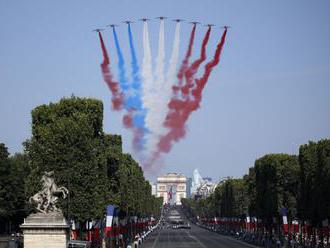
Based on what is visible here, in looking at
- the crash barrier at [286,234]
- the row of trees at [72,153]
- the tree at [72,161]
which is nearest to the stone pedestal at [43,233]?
the row of trees at [72,153]

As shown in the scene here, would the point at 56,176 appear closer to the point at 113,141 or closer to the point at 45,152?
the point at 45,152

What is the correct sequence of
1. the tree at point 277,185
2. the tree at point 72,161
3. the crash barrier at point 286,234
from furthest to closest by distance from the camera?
the tree at point 277,185, the crash barrier at point 286,234, the tree at point 72,161

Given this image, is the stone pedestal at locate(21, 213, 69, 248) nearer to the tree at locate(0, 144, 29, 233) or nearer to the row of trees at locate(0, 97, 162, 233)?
the row of trees at locate(0, 97, 162, 233)

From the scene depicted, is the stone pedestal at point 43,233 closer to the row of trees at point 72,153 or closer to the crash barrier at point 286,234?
the row of trees at point 72,153

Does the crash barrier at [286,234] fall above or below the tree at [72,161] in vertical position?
below

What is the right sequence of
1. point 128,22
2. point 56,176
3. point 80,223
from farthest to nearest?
point 128,22, point 80,223, point 56,176

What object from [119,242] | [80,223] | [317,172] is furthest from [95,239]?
[317,172]
